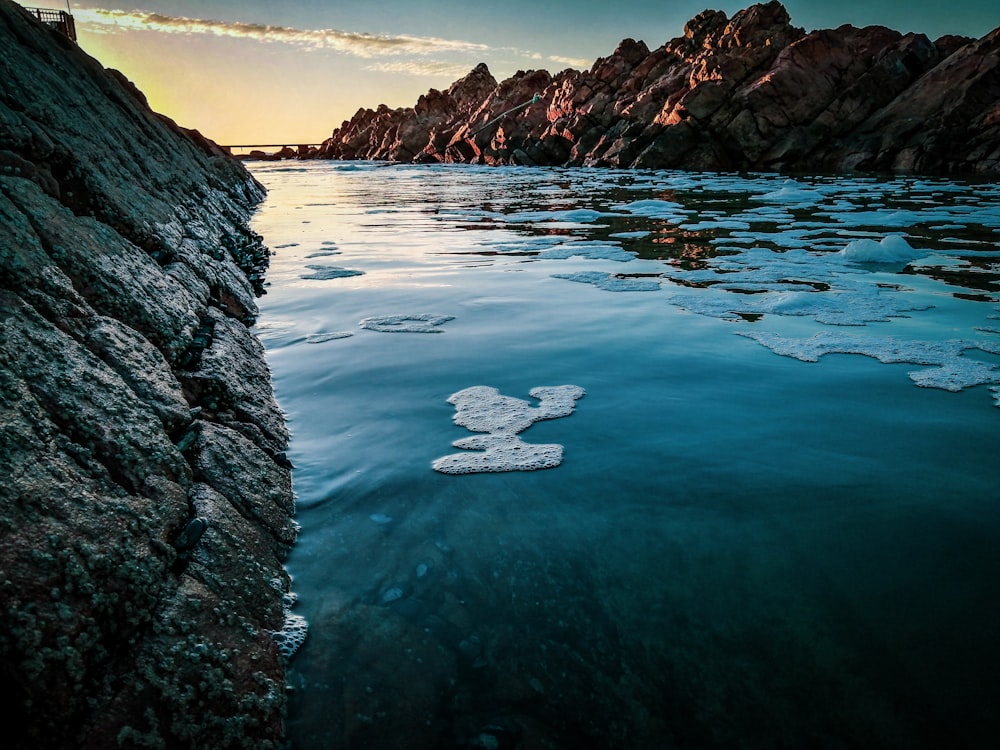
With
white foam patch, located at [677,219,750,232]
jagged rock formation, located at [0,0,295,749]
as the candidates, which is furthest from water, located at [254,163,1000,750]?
white foam patch, located at [677,219,750,232]

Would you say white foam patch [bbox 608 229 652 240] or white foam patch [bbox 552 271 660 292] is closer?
white foam patch [bbox 552 271 660 292]

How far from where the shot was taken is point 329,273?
7066mm

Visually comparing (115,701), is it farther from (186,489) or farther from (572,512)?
(572,512)

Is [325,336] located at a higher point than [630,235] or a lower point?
lower

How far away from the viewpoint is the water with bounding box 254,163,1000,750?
153 centimetres

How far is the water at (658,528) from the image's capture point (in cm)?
153

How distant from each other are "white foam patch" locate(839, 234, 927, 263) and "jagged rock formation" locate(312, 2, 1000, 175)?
2127cm

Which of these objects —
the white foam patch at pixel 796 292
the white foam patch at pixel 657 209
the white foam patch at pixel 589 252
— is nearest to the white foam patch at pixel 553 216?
the white foam patch at pixel 657 209

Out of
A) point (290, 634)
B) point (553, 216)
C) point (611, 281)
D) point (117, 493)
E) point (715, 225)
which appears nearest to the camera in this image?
point (117, 493)

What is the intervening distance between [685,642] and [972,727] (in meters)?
0.71

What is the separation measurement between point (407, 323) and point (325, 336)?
0.71 metres

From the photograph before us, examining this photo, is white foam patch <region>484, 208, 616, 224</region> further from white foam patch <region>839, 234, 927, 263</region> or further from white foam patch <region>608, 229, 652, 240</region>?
white foam patch <region>839, 234, 927, 263</region>

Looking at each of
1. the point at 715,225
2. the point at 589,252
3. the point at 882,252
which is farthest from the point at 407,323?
the point at 715,225

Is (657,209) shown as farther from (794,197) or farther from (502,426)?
(502,426)
